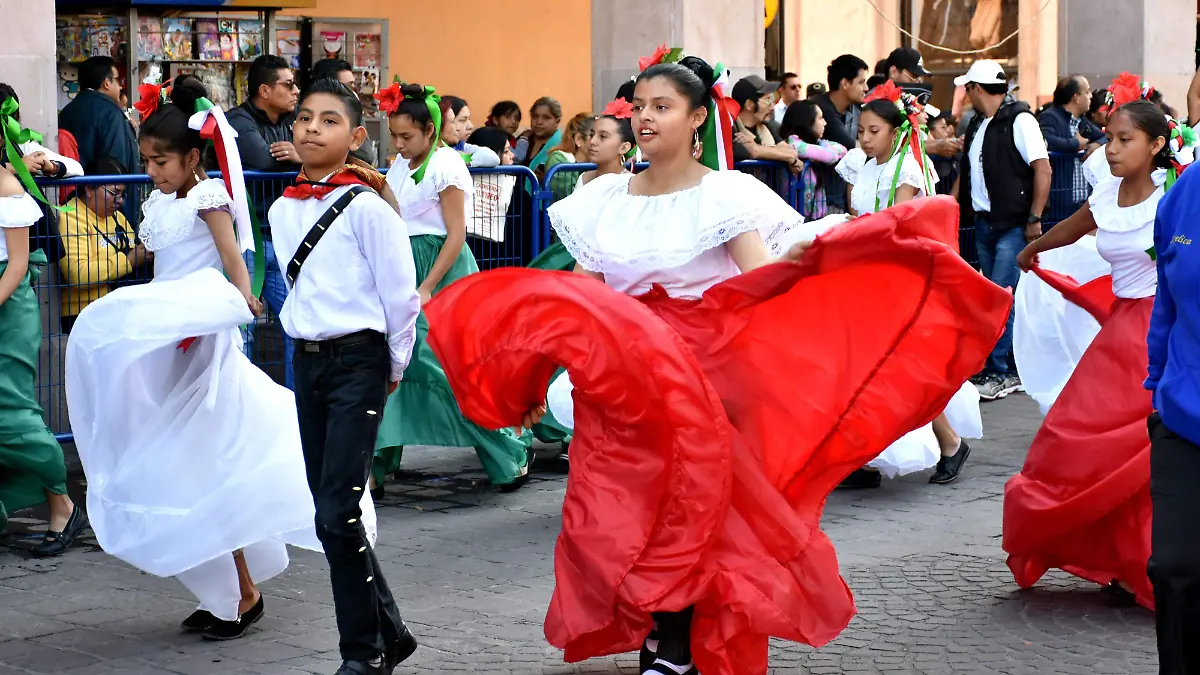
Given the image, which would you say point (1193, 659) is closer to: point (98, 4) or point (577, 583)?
point (577, 583)

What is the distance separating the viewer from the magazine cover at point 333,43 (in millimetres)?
15375

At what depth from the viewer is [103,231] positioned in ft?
29.4

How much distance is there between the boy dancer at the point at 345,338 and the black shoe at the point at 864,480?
402 centimetres

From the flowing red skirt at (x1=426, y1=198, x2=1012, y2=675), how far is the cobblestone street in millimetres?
656

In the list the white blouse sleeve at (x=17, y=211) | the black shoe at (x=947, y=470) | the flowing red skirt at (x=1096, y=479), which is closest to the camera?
the flowing red skirt at (x=1096, y=479)

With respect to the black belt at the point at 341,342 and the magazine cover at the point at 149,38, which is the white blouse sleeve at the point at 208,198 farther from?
the magazine cover at the point at 149,38

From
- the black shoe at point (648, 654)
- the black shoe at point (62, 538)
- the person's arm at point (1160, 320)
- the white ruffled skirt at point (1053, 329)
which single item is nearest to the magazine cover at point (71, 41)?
the black shoe at point (62, 538)

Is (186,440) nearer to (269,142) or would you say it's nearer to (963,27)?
(269,142)

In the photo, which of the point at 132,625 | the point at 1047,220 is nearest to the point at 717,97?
the point at 132,625

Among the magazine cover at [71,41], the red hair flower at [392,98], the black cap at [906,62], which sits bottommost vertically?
the red hair flower at [392,98]

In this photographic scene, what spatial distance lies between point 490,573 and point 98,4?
844 centimetres

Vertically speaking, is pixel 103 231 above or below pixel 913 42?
below

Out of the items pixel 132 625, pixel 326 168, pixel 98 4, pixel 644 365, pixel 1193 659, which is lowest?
pixel 132 625

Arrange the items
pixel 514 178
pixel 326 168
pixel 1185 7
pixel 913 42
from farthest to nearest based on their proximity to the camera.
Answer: pixel 913 42 < pixel 1185 7 < pixel 514 178 < pixel 326 168
